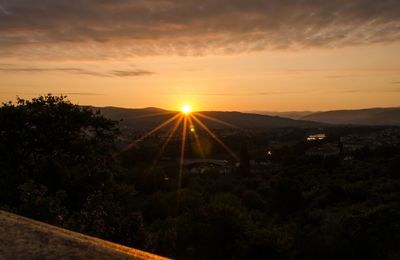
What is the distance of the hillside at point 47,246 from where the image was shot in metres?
7.84

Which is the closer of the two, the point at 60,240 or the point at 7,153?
the point at 60,240

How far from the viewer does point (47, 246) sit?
820 centimetres

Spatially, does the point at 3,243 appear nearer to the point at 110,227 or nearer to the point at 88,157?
the point at 110,227

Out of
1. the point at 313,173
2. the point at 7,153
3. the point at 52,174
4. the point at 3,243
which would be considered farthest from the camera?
the point at 313,173

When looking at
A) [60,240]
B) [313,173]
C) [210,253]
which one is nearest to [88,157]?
[210,253]

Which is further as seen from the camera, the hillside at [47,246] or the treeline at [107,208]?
the treeline at [107,208]

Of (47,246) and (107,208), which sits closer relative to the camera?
(47,246)

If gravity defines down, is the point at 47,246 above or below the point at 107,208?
above

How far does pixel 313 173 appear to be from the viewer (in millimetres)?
63250

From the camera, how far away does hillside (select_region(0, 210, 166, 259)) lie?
7.84 meters

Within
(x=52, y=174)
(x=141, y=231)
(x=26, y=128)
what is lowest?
(x=141, y=231)

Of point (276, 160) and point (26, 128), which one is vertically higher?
point (26, 128)

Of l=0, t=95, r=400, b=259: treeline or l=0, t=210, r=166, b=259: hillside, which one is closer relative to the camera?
l=0, t=210, r=166, b=259: hillside

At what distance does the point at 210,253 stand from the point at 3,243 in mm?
15575
